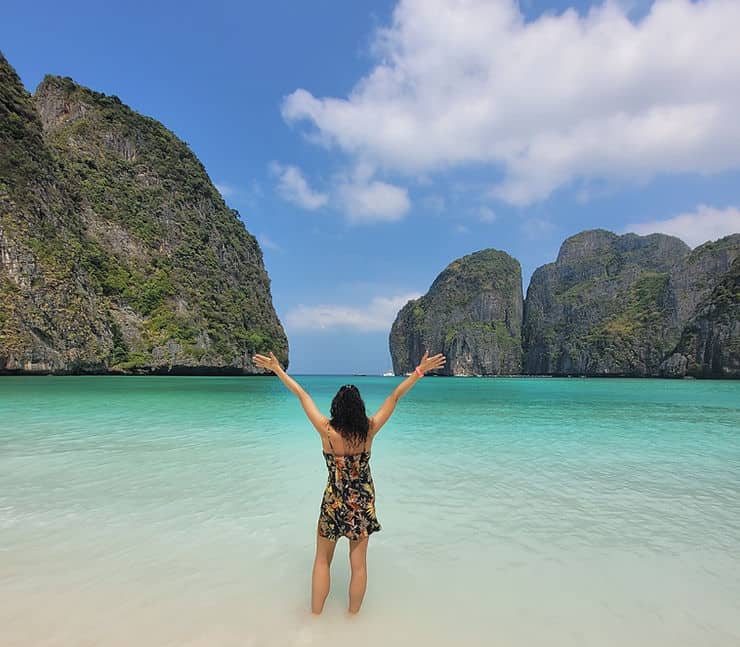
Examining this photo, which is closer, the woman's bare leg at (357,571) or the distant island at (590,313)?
the woman's bare leg at (357,571)

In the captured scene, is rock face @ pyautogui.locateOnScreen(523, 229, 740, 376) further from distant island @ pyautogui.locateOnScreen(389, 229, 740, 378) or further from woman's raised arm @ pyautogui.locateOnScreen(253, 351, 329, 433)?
woman's raised arm @ pyautogui.locateOnScreen(253, 351, 329, 433)

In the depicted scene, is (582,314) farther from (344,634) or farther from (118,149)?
A: (344,634)

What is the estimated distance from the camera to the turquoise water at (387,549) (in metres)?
2.69

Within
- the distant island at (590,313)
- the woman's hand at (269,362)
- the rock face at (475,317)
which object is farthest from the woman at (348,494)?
the rock face at (475,317)

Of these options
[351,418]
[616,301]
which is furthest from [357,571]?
[616,301]

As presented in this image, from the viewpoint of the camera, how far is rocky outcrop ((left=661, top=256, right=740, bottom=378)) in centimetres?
6875

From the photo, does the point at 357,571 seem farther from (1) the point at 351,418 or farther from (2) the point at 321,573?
(1) the point at 351,418

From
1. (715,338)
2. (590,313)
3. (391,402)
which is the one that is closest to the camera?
(391,402)

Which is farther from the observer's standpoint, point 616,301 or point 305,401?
point 616,301

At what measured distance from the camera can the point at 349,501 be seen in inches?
107

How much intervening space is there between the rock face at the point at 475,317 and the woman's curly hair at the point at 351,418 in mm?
134912

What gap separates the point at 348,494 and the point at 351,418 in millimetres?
504

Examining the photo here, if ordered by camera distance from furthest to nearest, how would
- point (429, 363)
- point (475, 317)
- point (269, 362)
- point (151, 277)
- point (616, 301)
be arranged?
point (475, 317) → point (616, 301) → point (151, 277) → point (269, 362) → point (429, 363)

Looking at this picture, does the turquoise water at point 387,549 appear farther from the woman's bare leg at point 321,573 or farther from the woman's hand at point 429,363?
the woman's hand at point 429,363
